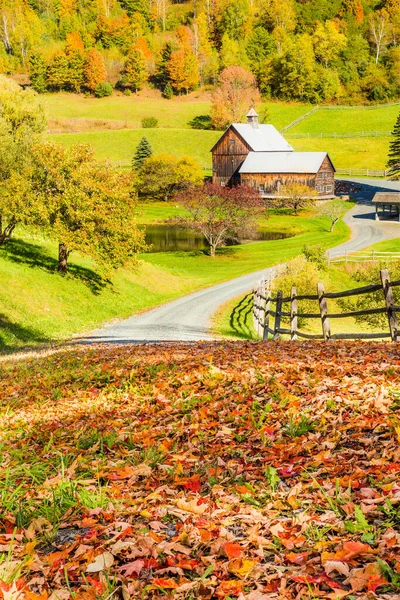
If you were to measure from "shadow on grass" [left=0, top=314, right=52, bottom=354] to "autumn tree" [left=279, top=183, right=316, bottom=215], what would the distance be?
60335mm

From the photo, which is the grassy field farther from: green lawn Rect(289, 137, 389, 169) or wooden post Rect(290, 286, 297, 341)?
wooden post Rect(290, 286, 297, 341)

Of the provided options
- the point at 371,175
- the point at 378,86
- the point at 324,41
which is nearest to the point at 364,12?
the point at 324,41

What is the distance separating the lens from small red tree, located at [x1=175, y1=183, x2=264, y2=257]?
58812 mm

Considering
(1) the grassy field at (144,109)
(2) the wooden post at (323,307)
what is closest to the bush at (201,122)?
(1) the grassy field at (144,109)

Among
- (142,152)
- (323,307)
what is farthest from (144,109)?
(323,307)

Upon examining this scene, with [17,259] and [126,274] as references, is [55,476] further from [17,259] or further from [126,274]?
[126,274]

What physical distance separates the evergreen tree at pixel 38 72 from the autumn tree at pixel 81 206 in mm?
132470

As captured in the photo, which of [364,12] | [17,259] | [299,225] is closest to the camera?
[17,259]

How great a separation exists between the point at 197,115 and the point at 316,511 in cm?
14207

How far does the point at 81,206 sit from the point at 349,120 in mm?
114731

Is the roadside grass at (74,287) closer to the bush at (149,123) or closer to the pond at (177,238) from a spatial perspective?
the pond at (177,238)

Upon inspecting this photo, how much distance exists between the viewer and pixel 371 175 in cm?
10881

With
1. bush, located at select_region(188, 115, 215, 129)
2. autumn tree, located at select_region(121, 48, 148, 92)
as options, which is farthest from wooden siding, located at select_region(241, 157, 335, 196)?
autumn tree, located at select_region(121, 48, 148, 92)

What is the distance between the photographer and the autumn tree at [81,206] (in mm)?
33844
